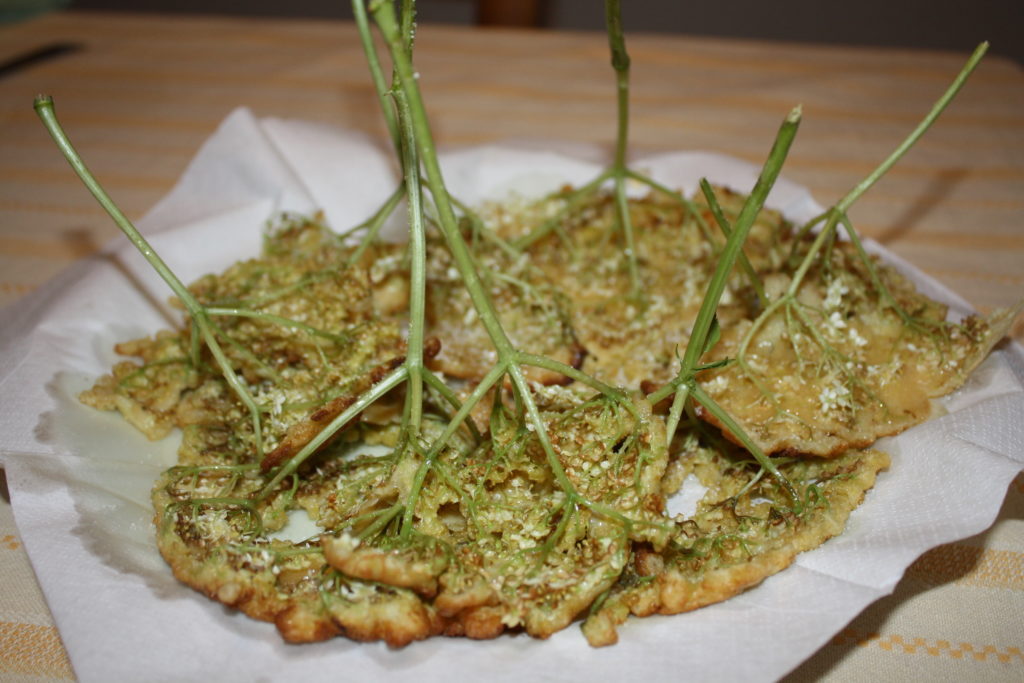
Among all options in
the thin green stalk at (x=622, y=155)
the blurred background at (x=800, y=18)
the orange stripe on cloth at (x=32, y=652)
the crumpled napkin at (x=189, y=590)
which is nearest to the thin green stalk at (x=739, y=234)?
the crumpled napkin at (x=189, y=590)

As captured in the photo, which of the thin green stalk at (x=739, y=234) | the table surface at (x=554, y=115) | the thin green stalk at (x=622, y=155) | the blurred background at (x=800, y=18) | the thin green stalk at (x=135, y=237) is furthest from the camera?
the blurred background at (x=800, y=18)

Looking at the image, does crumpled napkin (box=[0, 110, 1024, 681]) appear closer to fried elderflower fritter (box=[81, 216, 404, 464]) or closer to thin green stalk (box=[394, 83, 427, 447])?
fried elderflower fritter (box=[81, 216, 404, 464])

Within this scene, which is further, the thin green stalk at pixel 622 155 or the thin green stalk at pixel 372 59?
the thin green stalk at pixel 622 155

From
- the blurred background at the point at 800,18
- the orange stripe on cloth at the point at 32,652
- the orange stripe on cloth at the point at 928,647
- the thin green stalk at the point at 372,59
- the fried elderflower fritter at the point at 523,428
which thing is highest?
the blurred background at the point at 800,18

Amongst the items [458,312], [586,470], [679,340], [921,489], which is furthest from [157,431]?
[921,489]

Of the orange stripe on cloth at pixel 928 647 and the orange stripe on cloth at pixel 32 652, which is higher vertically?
the orange stripe on cloth at pixel 928 647

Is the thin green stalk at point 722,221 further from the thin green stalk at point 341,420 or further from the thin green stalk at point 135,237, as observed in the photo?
the thin green stalk at point 135,237

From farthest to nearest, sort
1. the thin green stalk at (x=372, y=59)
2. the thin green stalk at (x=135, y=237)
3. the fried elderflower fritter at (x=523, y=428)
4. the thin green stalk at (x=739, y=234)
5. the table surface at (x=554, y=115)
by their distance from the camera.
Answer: the table surface at (x=554, y=115) < the thin green stalk at (x=372, y=59) < the thin green stalk at (x=135, y=237) < the fried elderflower fritter at (x=523, y=428) < the thin green stalk at (x=739, y=234)

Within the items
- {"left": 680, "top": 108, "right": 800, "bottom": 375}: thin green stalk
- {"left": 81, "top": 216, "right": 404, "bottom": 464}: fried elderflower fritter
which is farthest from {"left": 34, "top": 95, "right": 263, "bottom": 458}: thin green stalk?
{"left": 680, "top": 108, "right": 800, "bottom": 375}: thin green stalk
